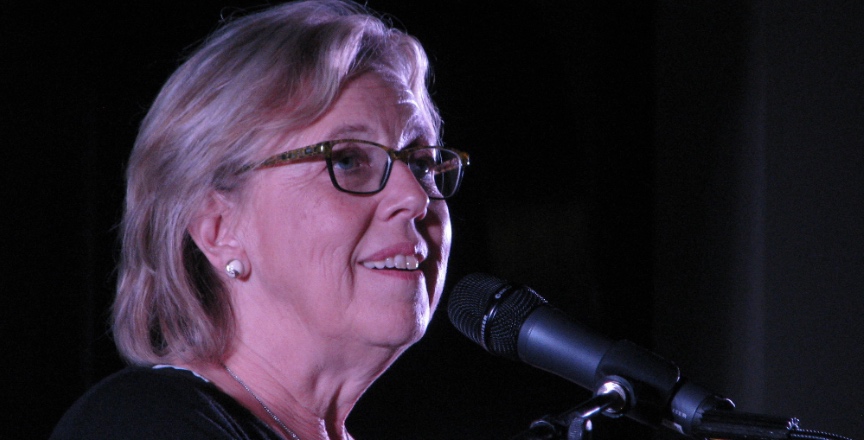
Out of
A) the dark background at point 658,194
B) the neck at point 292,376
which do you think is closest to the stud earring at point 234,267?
the neck at point 292,376

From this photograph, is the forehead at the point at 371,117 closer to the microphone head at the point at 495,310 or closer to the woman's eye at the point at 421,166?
the woman's eye at the point at 421,166

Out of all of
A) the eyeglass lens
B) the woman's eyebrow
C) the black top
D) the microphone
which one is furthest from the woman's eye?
the black top

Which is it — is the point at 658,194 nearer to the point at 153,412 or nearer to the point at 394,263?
the point at 394,263

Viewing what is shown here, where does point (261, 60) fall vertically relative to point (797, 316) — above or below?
above

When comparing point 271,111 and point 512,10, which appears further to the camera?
point 512,10

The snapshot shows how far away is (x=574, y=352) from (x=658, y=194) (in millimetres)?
1626

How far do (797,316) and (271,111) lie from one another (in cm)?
173

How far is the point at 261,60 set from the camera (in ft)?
3.81

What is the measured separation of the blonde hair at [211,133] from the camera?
1.13 metres

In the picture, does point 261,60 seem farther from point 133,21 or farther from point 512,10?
point 512,10

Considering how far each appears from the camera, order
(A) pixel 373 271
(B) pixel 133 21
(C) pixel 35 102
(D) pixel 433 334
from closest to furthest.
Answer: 1. (A) pixel 373 271
2. (C) pixel 35 102
3. (B) pixel 133 21
4. (D) pixel 433 334

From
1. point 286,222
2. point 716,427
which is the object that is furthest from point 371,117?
point 716,427

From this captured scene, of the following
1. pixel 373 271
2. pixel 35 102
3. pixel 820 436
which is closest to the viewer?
pixel 820 436

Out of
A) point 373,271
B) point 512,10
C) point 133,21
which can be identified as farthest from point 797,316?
point 133,21
